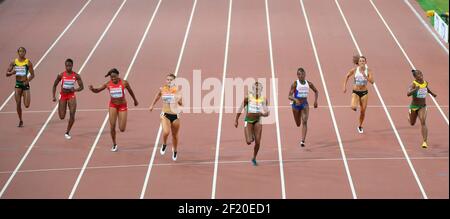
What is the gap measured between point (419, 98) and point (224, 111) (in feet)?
14.8

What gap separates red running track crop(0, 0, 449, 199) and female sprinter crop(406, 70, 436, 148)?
55 centimetres

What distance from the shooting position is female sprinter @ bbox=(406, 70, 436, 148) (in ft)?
→ 50.4

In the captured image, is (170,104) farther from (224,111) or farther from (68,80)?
(224,111)

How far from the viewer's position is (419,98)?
1545 cm

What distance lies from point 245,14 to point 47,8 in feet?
20.6

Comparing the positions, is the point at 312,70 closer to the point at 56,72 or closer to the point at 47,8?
the point at 56,72

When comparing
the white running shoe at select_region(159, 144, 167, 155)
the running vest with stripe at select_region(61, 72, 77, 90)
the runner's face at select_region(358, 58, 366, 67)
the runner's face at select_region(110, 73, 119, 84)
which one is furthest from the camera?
the runner's face at select_region(358, 58, 366, 67)

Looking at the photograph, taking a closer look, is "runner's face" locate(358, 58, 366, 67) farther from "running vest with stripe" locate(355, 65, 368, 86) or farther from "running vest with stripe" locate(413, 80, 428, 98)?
"running vest with stripe" locate(413, 80, 428, 98)

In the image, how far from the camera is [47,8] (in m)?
27.6

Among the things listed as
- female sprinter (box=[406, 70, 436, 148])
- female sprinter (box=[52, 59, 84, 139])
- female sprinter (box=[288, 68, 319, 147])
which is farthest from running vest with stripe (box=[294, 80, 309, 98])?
female sprinter (box=[52, 59, 84, 139])

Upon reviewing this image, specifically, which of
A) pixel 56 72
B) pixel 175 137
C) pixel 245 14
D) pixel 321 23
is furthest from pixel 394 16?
Answer: pixel 175 137

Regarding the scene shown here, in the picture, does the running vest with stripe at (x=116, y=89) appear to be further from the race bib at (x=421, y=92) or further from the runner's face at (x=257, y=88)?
the race bib at (x=421, y=92)

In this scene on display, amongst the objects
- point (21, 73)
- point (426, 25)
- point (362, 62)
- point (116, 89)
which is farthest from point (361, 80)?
point (426, 25)

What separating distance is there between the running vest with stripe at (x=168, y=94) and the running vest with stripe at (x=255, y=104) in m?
1.30
